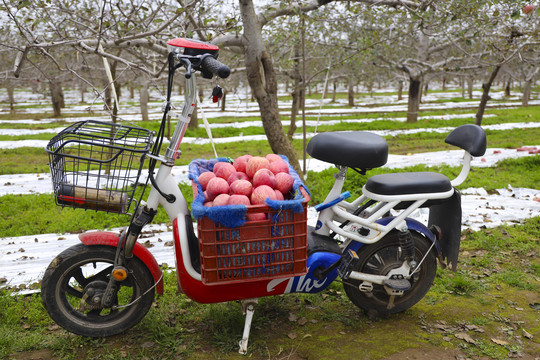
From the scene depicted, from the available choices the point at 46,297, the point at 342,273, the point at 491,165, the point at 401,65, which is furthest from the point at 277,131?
the point at 401,65

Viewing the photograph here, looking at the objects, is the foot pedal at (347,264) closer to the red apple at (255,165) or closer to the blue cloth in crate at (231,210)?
the blue cloth in crate at (231,210)

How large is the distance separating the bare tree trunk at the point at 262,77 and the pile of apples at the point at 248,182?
295 cm

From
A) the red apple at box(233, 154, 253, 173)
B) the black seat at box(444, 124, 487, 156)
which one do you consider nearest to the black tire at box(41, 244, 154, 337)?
the red apple at box(233, 154, 253, 173)

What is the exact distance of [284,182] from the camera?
2.70 m

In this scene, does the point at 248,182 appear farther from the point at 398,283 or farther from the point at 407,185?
the point at 398,283

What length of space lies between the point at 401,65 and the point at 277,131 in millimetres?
11839

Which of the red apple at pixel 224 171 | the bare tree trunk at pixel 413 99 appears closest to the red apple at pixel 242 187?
the red apple at pixel 224 171

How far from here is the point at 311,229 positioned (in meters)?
3.25

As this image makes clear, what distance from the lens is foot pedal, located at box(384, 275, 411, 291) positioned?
302 centimetres

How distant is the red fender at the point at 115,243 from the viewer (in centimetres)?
277

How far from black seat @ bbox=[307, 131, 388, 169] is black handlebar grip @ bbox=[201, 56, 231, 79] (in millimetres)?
891

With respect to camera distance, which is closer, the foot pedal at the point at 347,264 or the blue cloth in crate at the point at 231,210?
the blue cloth in crate at the point at 231,210

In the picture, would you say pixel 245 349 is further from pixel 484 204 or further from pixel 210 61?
pixel 484 204

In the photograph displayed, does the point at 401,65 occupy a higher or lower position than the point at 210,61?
higher
